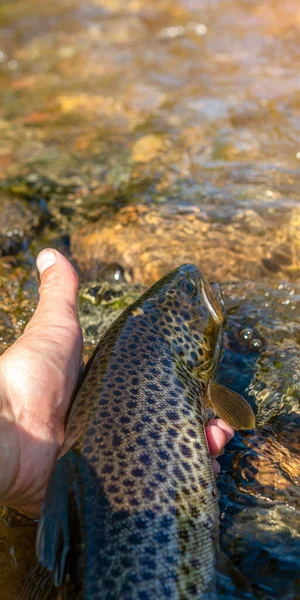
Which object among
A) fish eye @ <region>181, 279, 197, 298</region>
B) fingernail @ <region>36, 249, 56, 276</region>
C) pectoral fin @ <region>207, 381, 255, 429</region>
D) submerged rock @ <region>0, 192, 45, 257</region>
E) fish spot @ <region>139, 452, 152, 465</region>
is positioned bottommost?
submerged rock @ <region>0, 192, 45, 257</region>

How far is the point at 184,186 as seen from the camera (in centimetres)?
683

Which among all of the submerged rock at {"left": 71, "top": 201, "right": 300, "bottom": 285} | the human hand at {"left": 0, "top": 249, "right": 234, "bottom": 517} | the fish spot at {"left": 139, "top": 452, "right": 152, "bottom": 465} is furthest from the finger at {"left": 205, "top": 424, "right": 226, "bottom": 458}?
the submerged rock at {"left": 71, "top": 201, "right": 300, "bottom": 285}

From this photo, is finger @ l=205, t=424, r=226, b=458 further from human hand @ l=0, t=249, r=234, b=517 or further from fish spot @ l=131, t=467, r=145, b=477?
fish spot @ l=131, t=467, r=145, b=477

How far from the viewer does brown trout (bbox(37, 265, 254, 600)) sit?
8.85 feet

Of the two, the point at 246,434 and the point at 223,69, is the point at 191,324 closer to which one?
the point at 246,434

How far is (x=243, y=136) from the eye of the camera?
7852mm

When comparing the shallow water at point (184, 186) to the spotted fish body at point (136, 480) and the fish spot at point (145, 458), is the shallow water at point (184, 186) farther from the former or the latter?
the fish spot at point (145, 458)

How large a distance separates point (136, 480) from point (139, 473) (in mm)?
44

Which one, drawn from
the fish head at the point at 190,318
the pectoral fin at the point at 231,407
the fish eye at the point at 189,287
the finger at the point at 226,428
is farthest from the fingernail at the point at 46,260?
the finger at the point at 226,428

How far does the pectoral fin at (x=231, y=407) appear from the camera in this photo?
12.0ft

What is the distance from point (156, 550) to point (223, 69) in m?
8.89

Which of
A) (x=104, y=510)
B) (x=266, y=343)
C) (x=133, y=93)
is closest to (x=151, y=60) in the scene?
(x=133, y=93)

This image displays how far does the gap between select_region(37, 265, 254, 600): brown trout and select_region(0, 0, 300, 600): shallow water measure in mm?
312

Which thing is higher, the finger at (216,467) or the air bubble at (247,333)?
the finger at (216,467)
